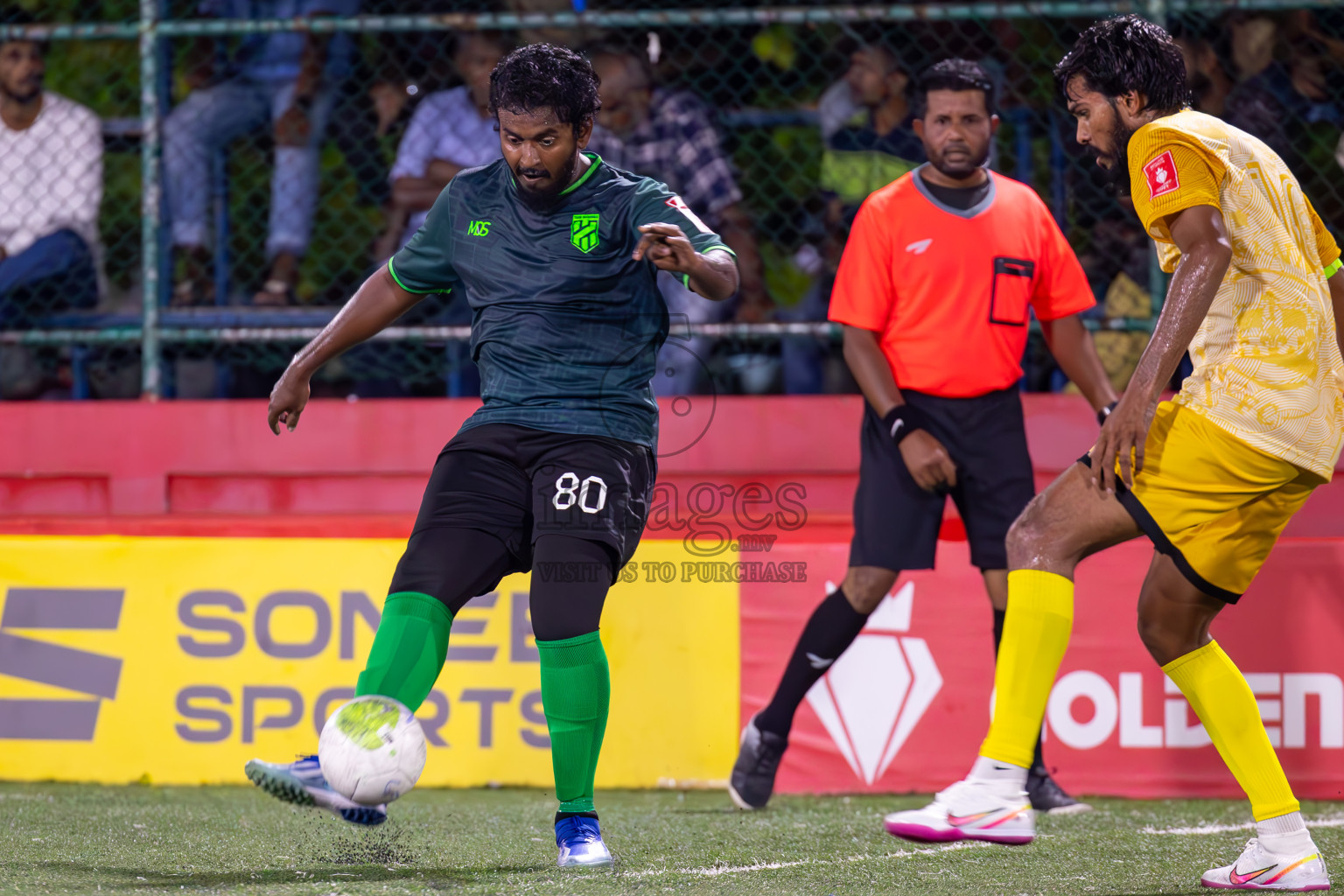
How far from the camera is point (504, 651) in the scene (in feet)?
16.7

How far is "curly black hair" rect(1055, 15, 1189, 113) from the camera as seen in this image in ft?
11.0

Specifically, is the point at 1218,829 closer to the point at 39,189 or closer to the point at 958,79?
the point at 958,79

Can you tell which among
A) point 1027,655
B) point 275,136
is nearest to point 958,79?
point 1027,655

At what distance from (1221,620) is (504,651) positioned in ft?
7.90

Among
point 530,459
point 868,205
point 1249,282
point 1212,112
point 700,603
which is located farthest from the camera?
point 1212,112

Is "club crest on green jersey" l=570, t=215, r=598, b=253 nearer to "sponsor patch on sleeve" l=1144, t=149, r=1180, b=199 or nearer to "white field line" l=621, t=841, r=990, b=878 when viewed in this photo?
"sponsor patch on sleeve" l=1144, t=149, r=1180, b=199

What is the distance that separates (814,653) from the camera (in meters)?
4.56

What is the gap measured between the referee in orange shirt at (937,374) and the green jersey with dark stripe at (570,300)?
110 cm

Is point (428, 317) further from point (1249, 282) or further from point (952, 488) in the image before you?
point (1249, 282)

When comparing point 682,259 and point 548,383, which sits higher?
point 682,259

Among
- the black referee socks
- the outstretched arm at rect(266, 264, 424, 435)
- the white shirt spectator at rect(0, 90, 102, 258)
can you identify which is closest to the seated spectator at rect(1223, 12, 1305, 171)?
the black referee socks

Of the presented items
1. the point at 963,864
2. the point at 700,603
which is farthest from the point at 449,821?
the point at 963,864

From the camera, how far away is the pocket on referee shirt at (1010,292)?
15.0ft

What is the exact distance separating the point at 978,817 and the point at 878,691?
161 centimetres
